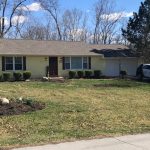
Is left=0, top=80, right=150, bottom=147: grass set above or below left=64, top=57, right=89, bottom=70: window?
below

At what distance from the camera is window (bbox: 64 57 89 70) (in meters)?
38.7

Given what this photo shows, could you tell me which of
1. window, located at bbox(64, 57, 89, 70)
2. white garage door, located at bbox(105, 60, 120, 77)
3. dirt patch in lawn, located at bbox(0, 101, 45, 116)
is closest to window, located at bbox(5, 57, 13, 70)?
window, located at bbox(64, 57, 89, 70)

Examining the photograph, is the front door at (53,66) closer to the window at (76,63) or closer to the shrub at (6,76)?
the window at (76,63)

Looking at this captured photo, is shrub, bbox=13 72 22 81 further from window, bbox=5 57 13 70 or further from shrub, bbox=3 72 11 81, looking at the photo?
window, bbox=5 57 13 70

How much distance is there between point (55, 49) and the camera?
129ft

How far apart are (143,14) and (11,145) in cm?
3447

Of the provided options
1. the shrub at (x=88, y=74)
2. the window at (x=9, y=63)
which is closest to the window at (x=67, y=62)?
the shrub at (x=88, y=74)

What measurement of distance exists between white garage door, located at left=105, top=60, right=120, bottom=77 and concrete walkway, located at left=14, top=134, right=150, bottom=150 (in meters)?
30.9

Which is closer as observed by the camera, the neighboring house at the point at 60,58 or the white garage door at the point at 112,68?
the neighboring house at the point at 60,58

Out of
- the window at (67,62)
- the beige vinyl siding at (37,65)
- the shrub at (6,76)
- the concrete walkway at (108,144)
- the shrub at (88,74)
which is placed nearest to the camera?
the concrete walkway at (108,144)

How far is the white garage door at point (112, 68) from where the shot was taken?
41406mm

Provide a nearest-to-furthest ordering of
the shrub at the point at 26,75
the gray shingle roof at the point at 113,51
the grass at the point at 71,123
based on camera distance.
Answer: the grass at the point at 71,123 → the shrub at the point at 26,75 → the gray shingle roof at the point at 113,51

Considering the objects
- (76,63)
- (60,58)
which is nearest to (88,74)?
(76,63)

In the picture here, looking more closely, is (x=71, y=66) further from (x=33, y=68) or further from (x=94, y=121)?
(x=94, y=121)
